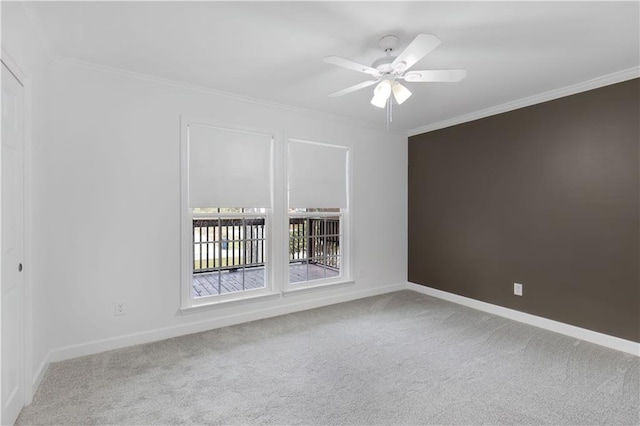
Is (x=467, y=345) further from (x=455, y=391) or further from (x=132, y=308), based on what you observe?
(x=132, y=308)

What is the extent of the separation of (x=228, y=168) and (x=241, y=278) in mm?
1346

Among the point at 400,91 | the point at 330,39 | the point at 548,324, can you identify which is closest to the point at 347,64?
the point at 330,39

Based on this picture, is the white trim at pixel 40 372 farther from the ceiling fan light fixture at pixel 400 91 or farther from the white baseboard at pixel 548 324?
the white baseboard at pixel 548 324

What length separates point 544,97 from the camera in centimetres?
339

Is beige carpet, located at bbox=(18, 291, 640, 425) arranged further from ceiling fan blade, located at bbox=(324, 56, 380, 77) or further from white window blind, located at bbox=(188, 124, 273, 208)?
ceiling fan blade, located at bbox=(324, 56, 380, 77)

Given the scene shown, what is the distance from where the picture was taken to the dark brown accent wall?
2.91 meters

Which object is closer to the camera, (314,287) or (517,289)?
(517,289)

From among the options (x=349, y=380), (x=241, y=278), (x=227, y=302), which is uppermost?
(x=241, y=278)

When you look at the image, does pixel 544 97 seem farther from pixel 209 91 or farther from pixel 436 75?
pixel 209 91

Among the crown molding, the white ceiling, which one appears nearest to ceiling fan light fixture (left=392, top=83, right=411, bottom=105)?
the white ceiling

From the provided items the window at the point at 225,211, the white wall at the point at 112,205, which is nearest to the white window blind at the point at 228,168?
the window at the point at 225,211

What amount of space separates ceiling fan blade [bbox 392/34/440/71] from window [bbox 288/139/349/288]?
194 cm

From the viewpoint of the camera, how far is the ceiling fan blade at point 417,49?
5.98 ft

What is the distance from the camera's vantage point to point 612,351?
9.36 feet
